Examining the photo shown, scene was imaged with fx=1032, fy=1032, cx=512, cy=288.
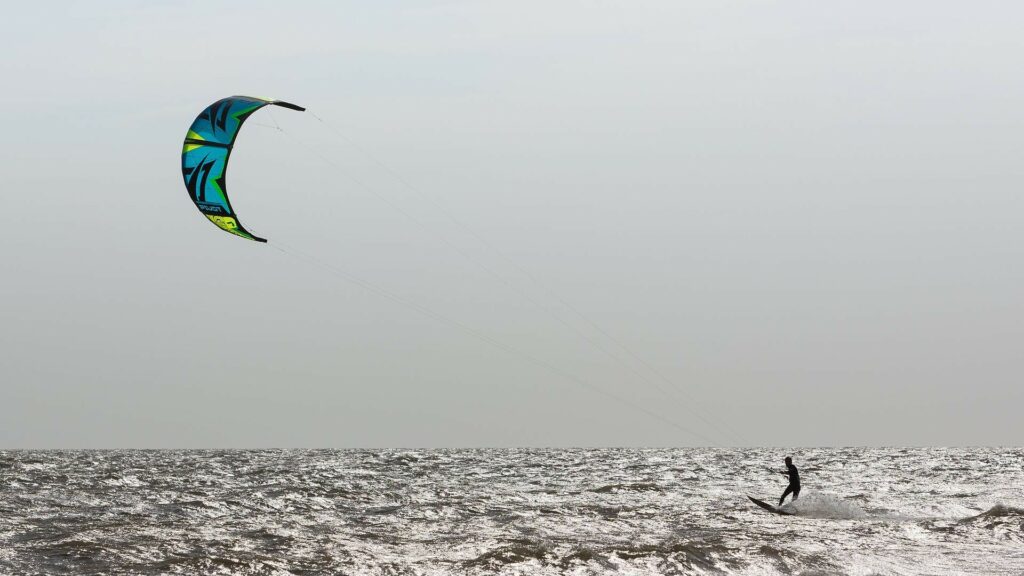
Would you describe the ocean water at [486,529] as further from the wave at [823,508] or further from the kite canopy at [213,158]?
the kite canopy at [213,158]

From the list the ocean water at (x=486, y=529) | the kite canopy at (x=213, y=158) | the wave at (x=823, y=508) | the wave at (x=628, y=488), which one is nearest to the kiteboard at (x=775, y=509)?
the wave at (x=823, y=508)

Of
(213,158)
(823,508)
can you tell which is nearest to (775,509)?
(823,508)

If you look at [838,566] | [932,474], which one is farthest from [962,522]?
[932,474]

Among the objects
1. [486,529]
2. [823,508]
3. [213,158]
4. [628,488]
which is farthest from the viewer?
[628,488]

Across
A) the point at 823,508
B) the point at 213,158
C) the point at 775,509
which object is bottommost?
the point at 775,509

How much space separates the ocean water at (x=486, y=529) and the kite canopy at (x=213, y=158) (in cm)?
519

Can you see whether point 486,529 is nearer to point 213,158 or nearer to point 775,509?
point 775,509

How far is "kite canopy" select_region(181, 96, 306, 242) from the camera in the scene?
17.7 m

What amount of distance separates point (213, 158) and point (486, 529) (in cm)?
792

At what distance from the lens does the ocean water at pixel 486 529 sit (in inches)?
494

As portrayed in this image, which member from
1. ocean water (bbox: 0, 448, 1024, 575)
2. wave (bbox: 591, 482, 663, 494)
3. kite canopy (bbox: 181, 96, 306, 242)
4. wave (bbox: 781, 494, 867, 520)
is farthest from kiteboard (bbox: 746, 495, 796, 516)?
kite canopy (bbox: 181, 96, 306, 242)

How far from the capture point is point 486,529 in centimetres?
1611

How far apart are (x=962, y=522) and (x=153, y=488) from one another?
57.2ft

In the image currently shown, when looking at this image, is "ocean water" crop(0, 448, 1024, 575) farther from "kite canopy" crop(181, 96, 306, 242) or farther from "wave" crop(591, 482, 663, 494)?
"kite canopy" crop(181, 96, 306, 242)
